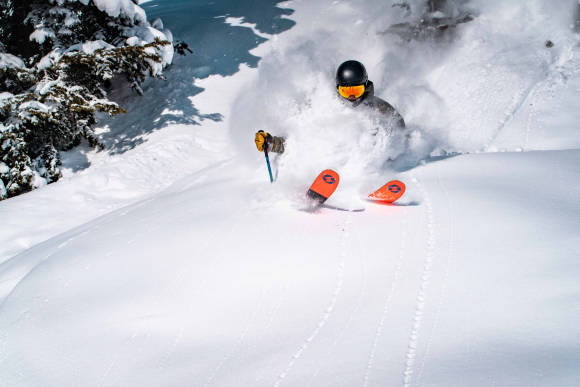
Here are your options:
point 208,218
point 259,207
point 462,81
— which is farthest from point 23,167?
point 462,81

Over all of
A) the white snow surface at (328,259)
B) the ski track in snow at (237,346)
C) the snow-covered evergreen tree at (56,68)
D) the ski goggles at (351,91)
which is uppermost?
the snow-covered evergreen tree at (56,68)

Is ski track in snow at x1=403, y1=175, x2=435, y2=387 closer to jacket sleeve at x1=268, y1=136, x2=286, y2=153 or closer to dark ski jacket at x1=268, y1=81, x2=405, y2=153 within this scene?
dark ski jacket at x1=268, y1=81, x2=405, y2=153

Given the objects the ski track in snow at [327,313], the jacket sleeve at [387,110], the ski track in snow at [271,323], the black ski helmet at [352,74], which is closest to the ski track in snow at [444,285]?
the ski track in snow at [327,313]

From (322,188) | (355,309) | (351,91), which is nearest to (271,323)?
(355,309)

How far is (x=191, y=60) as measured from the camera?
11859 mm

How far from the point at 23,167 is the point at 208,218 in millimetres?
5523

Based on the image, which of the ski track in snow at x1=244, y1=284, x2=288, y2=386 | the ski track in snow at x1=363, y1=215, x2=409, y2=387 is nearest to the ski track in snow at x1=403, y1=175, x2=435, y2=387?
the ski track in snow at x1=363, y1=215, x2=409, y2=387

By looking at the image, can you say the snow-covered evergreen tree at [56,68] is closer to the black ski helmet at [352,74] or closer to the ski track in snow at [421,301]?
the black ski helmet at [352,74]

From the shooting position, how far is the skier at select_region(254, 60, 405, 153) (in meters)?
4.45

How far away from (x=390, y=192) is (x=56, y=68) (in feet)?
24.7

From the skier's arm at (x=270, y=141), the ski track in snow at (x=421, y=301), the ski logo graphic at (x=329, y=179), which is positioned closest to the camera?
the ski track in snow at (x=421, y=301)

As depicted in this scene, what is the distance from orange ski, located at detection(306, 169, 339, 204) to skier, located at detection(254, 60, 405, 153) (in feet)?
3.48

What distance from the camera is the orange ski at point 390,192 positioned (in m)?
3.98

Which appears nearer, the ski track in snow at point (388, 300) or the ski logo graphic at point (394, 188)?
the ski track in snow at point (388, 300)
